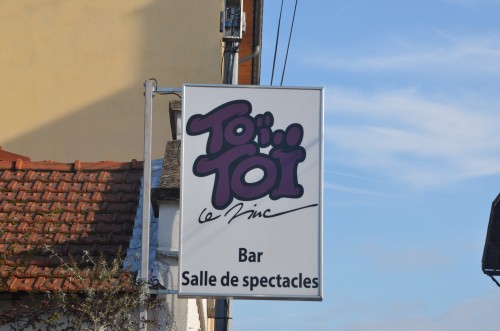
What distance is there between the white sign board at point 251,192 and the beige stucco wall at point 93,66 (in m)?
8.54

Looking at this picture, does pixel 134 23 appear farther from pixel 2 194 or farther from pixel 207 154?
pixel 207 154

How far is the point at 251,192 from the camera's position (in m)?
10.5

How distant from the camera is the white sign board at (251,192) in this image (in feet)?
33.4

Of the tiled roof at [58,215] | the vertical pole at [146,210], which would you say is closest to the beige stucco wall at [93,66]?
the tiled roof at [58,215]

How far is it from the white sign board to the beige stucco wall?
28.0ft

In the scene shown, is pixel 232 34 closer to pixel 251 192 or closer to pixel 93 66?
pixel 251 192

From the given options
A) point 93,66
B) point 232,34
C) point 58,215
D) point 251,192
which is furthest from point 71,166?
point 93,66

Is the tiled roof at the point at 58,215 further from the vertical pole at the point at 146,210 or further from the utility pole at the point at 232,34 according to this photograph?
the utility pole at the point at 232,34

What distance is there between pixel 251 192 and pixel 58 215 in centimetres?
287

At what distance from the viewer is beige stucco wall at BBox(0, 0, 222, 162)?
19.2m

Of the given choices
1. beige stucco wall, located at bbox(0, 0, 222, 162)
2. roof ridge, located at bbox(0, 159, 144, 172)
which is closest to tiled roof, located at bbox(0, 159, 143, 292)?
roof ridge, located at bbox(0, 159, 144, 172)

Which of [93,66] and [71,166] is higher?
[93,66]

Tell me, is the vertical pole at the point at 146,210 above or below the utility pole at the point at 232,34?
below

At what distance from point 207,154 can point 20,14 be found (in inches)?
414
